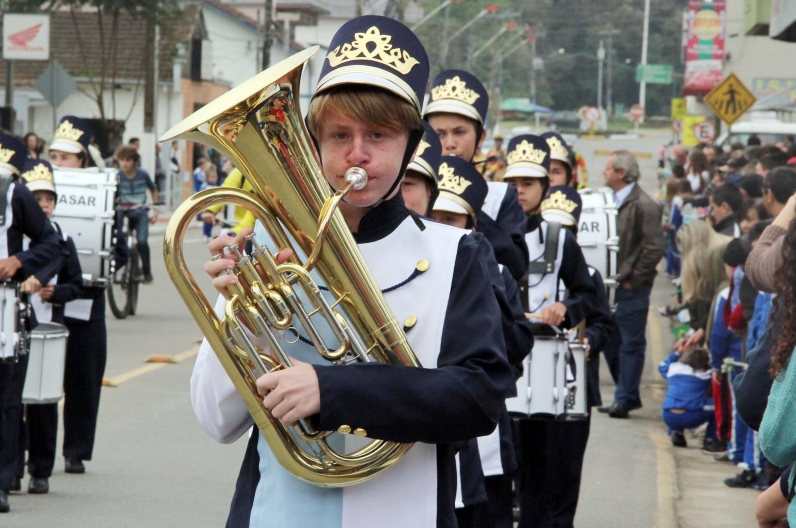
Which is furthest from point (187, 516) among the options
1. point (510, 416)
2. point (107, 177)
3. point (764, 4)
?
point (764, 4)

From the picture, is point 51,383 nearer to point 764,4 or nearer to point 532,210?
point 532,210

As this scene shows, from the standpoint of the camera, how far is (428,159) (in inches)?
181

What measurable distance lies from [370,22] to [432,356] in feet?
2.45

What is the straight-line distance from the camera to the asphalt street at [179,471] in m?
7.15

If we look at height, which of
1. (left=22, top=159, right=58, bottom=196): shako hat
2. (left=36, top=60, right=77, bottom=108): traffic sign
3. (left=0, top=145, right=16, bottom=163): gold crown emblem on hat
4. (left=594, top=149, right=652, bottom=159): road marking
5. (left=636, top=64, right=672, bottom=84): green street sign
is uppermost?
(left=636, top=64, right=672, bottom=84): green street sign

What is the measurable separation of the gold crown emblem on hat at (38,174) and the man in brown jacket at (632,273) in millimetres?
5105

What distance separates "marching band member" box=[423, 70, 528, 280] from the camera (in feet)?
18.1

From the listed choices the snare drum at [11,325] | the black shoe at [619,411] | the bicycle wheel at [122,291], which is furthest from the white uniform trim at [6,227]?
the bicycle wheel at [122,291]

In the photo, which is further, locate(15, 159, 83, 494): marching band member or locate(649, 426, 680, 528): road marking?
locate(15, 159, 83, 494): marching band member

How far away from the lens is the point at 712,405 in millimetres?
9992

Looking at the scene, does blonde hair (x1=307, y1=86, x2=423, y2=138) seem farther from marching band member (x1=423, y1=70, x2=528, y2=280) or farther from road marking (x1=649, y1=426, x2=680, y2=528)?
road marking (x1=649, y1=426, x2=680, y2=528)

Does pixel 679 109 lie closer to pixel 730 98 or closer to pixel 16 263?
pixel 730 98

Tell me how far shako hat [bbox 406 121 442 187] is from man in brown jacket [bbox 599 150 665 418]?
22.3 feet

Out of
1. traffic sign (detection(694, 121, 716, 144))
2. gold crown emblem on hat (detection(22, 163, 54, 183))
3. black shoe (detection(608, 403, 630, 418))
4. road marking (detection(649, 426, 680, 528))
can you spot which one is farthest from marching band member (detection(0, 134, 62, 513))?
traffic sign (detection(694, 121, 716, 144))
